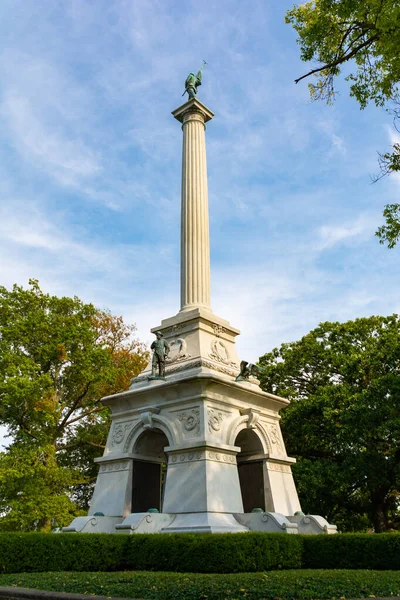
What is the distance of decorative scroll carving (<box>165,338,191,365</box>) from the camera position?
1587 centimetres

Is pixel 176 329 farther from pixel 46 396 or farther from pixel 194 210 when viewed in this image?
pixel 46 396

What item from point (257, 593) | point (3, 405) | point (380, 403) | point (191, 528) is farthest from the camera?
point (3, 405)

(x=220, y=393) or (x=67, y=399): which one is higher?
(x=67, y=399)

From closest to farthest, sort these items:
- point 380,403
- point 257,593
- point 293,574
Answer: point 257,593
point 293,574
point 380,403

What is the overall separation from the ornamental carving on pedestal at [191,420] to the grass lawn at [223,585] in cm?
463

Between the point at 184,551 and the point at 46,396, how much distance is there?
1717 cm

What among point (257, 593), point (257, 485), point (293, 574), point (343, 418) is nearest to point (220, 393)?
point (257, 485)

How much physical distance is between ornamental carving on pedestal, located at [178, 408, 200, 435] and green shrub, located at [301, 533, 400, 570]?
146 inches

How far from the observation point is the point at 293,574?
926 cm

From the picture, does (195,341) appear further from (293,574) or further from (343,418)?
(343,418)

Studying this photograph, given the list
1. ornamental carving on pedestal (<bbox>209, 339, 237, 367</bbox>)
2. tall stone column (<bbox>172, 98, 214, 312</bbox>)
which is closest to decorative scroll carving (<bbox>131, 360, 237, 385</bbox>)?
ornamental carving on pedestal (<bbox>209, 339, 237, 367</bbox>)

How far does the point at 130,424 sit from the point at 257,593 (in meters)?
8.86

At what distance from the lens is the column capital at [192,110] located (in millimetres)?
19906

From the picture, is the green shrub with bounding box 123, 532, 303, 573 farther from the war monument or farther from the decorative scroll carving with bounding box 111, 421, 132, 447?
the decorative scroll carving with bounding box 111, 421, 132, 447
